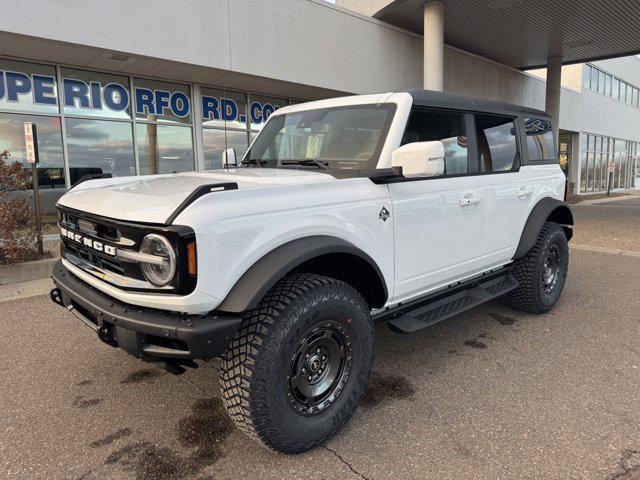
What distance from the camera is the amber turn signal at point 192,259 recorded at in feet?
6.49

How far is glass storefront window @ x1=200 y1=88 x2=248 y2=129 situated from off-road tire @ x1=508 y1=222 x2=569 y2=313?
9.26m

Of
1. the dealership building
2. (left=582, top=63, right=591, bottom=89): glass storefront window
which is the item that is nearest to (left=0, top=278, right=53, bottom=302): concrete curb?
the dealership building

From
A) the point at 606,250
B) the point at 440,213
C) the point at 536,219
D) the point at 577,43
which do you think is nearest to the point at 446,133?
the point at 440,213

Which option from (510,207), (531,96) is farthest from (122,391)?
(531,96)

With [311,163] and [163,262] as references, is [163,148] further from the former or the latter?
[163,262]

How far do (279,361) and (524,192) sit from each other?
292 cm

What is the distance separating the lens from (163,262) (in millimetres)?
2033

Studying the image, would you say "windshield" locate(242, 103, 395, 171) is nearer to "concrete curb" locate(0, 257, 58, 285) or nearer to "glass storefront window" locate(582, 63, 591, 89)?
"concrete curb" locate(0, 257, 58, 285)

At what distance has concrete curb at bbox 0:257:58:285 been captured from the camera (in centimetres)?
606

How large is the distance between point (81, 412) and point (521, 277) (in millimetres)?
3662

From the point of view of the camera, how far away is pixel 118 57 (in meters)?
8.98

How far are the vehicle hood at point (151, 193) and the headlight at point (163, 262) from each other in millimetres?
92

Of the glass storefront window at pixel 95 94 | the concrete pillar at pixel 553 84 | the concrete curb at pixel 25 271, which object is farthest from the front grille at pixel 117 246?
the concrete pillar at pixel 553 84

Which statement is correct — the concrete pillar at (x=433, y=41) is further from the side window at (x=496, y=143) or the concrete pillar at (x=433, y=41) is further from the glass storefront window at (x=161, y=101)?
the side window at (x=496, y=143)
